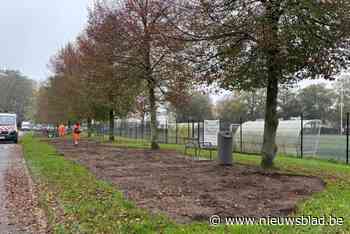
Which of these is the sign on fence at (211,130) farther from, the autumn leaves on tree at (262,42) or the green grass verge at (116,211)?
the green grass verge at (116,211)

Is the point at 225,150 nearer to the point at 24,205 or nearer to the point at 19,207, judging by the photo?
the point at 24,205

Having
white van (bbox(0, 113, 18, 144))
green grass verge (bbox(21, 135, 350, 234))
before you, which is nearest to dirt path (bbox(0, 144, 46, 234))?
green grass verge (bbox(21, 135, 350, 234))

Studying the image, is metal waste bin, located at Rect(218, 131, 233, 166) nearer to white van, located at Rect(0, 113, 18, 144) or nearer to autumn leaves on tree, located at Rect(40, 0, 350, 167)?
autumn leaves on tree, located at Rect(40, 0, 350, 167)

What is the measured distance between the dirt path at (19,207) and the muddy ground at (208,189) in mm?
1836

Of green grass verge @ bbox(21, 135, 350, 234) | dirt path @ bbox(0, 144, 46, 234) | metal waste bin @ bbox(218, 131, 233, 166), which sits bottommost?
dirt path @ bbox(0, 144, 46, 234)

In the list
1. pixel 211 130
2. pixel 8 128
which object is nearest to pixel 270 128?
pixel 211 130

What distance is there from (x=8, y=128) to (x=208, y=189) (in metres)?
29.0

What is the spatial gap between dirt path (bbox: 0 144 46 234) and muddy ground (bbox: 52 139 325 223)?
1.84m

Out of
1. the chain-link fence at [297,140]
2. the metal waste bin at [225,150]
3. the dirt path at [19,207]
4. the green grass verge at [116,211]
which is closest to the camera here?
the green grass verge at [116,211]

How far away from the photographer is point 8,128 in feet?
116

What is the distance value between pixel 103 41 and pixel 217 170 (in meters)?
13.9

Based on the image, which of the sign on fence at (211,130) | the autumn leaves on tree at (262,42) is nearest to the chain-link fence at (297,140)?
the sign on fence at (211,130)

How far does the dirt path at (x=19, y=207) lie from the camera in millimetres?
7168

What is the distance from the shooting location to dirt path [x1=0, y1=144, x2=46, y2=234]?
7168mm
